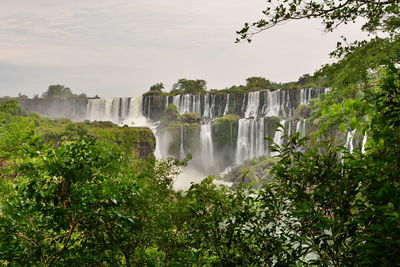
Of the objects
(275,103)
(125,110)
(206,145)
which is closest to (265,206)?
(206,145)

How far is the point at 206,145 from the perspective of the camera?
39750 millimetres

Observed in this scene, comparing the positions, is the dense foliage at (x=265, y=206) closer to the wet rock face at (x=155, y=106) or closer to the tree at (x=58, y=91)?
the wet rock face at (x=155, y=106)

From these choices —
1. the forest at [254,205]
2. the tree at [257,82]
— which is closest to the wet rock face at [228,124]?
the tree at [257,82]

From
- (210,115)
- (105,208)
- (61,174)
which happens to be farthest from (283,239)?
(210,115)

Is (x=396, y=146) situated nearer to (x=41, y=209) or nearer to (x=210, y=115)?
(x=41, y=209)

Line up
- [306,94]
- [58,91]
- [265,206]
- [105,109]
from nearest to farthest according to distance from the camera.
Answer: [265,206] < [306,94] < [105,109] < [58,91]

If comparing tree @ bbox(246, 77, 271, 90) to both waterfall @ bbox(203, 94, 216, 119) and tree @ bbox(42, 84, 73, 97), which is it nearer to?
waterfall @ bbox(203, 94, 216, 119)

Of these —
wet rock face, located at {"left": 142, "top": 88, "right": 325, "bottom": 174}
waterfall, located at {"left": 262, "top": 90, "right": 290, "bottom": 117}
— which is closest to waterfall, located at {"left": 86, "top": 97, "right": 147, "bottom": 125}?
wet rock face, located at {"left": 142, "top": 88, "right": 325, "bottom": 174}

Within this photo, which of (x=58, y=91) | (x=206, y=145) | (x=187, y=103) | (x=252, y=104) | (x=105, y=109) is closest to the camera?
(x=206, y=145)

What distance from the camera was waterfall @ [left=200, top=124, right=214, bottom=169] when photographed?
129 feet

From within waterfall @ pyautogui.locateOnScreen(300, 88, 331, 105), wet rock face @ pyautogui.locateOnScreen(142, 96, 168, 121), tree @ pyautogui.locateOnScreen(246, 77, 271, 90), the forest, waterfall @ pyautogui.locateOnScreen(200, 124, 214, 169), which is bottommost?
waterfall @ pyautogui.locateOnScreen(200, 124, 214, 169)

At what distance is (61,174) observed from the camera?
7.43 ft

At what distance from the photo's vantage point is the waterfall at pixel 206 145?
39.4 meters

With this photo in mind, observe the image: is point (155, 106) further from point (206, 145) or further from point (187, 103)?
point (206, 145)
